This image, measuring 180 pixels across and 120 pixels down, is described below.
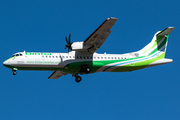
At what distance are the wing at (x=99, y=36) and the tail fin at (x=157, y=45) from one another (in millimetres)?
4738

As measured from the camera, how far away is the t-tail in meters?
26.9

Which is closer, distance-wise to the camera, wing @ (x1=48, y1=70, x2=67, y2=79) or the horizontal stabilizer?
the horizontal stabilizer

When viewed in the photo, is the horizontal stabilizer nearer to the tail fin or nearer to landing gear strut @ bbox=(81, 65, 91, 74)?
the tail fin

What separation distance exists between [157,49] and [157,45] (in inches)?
16.3

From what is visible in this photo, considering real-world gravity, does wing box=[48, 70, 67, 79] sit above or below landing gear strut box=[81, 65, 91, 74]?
below

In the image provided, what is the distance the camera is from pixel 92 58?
25.3 meters

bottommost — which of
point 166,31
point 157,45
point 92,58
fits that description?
point 92,58

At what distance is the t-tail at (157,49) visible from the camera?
2686 cm

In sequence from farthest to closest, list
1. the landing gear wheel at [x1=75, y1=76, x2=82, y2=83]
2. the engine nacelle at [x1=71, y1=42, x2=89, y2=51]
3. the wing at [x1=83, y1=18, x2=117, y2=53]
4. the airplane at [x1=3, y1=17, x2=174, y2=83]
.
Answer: the landing gear wheel at [x1=75, y1=76, x2=82, y2=83]
the engine nacelle at [x1=71, y1=42, x2=89, y2=51]
the airplane at [x1=3, y1=17, x2=174, y2=83]
the wing at [x1=83, y1=18, x2=117, y2=53]

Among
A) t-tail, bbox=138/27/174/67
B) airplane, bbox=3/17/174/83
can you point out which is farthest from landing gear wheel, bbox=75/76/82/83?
t-tail, bbox=138/27/174/67

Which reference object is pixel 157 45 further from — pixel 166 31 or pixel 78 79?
pixel 78 79

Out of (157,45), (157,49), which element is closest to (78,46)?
(157,49)

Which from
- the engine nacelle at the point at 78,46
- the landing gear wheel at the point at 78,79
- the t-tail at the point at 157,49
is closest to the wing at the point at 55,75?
the landing gear wheel at the point at 78,79

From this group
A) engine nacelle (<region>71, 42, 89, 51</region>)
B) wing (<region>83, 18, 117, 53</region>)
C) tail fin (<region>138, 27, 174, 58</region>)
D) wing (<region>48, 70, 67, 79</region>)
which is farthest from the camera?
wing (<region>48, 70, 67, 79</region>)
